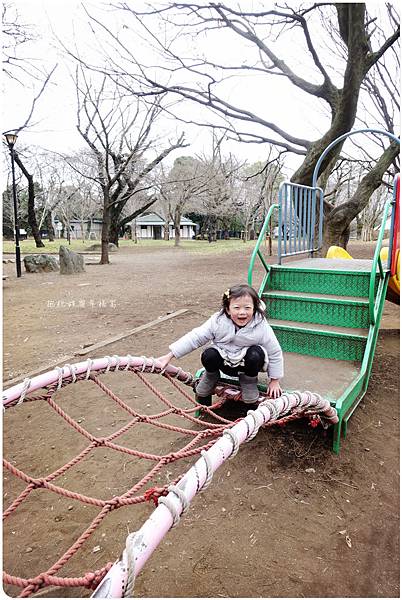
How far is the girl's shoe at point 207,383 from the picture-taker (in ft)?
9.01

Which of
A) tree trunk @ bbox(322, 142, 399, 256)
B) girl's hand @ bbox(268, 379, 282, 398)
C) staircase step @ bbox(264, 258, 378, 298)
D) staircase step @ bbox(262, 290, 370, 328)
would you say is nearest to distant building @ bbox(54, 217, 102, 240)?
tree trunk @ bbox(322, 142, 399, 256)

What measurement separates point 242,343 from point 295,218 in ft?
9.75

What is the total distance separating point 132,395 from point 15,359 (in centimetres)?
174

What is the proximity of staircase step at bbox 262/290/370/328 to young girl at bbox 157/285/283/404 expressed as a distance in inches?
46.9

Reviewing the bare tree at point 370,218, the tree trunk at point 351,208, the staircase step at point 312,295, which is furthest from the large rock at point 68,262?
the bare tree at point 370,218

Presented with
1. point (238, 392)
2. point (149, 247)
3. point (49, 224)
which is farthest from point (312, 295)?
point (49, 224)

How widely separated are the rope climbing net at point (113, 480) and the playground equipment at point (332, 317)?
410mm

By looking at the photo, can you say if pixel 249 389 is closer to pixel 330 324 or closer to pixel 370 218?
pixel 330 324

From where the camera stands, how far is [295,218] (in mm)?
5082

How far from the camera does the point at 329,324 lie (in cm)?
360

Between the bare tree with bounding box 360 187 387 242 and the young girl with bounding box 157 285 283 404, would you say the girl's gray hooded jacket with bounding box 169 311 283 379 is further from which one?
the bare tree with bounding box 360 187 387 242

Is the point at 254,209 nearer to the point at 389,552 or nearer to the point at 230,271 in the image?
the point at 230,271

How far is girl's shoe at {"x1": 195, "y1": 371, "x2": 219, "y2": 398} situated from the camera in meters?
2.75

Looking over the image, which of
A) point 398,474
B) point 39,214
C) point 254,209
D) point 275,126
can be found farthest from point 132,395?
point 39,214
